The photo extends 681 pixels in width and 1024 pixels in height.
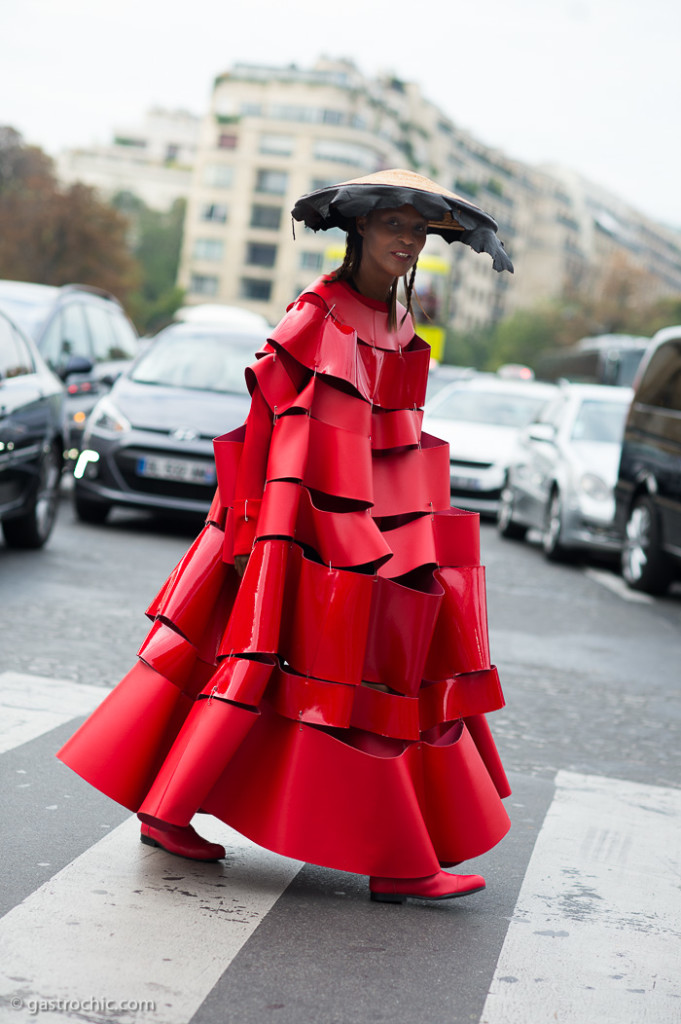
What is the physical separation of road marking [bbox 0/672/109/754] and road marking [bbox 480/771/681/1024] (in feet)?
5.85

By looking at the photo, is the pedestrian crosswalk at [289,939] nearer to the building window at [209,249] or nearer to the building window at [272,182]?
the building window at [272,182]

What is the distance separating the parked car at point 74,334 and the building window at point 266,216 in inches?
3918

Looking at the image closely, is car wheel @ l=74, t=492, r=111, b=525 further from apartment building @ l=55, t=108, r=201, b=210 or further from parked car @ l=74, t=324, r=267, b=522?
apartment building @ l=55, t=108, r=201, b=210

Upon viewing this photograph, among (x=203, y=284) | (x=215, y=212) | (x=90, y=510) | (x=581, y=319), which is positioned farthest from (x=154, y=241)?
(x=90, y=510)

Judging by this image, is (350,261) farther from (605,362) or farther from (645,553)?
(605,362)

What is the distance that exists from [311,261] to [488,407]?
93766mm

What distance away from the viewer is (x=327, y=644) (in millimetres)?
3576

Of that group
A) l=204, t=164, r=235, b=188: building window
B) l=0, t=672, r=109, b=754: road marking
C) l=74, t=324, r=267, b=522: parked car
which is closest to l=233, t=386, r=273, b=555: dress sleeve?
l=0, t=672, r=109, b=754: road marking

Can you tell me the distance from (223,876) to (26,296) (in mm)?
10111

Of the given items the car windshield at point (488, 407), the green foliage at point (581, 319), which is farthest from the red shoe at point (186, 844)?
the green foliage at point (581, 319)

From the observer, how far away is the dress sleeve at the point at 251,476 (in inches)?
146

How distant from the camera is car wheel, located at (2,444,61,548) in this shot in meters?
9.80

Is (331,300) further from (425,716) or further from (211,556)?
(425,716)

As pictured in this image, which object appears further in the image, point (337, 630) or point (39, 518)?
point (39, 518)
